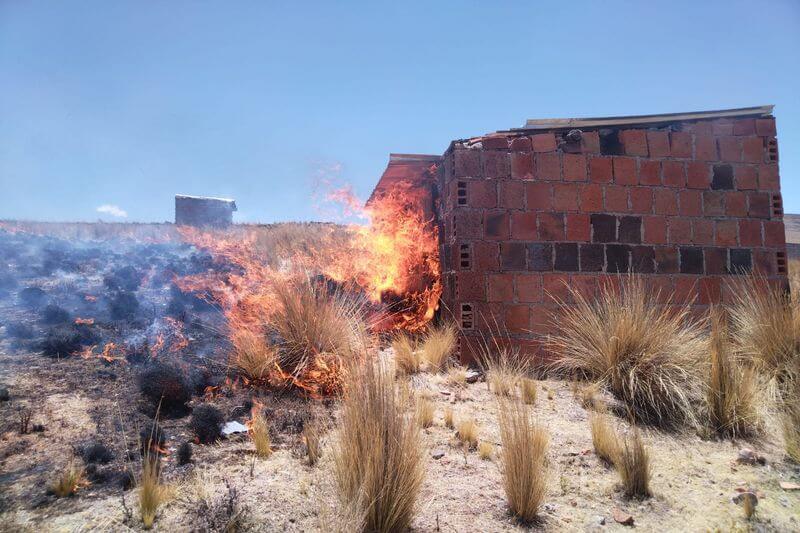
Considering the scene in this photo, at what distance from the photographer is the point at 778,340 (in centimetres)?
507

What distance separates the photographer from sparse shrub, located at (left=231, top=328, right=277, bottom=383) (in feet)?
18.1

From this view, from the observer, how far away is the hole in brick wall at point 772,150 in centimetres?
702

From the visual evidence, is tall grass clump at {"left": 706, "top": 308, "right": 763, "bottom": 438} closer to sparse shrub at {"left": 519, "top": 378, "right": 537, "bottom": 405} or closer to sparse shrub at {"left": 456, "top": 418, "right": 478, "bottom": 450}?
sparse shrub at {"left": 519, "top": 378, "right": 537, "bottom": 405}

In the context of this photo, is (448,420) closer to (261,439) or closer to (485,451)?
(485,451)

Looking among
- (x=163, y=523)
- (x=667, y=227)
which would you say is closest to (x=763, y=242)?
(x=667, y=227)

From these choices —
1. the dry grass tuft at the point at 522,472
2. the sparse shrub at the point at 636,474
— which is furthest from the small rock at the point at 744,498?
the dry grass tuft at the point at 522,472

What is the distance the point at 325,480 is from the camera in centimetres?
328

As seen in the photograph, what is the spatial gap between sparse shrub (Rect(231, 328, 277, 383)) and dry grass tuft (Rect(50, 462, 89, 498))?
234cm

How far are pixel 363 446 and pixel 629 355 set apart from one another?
3445 mm

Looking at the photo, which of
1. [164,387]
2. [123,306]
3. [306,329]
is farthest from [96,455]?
[123,306]

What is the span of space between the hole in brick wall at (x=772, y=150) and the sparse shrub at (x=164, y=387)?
28.2ft

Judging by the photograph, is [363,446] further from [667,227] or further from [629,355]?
[667,227]

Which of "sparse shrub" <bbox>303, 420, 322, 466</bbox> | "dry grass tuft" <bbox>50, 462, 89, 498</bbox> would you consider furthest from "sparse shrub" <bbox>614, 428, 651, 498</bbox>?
"dry grass tuft" <bbox>50, 462, 89, 498</bbox>

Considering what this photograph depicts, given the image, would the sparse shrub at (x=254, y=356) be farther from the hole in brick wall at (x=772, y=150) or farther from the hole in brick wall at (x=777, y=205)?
the hole in brick wall at (x=772, y=150)
